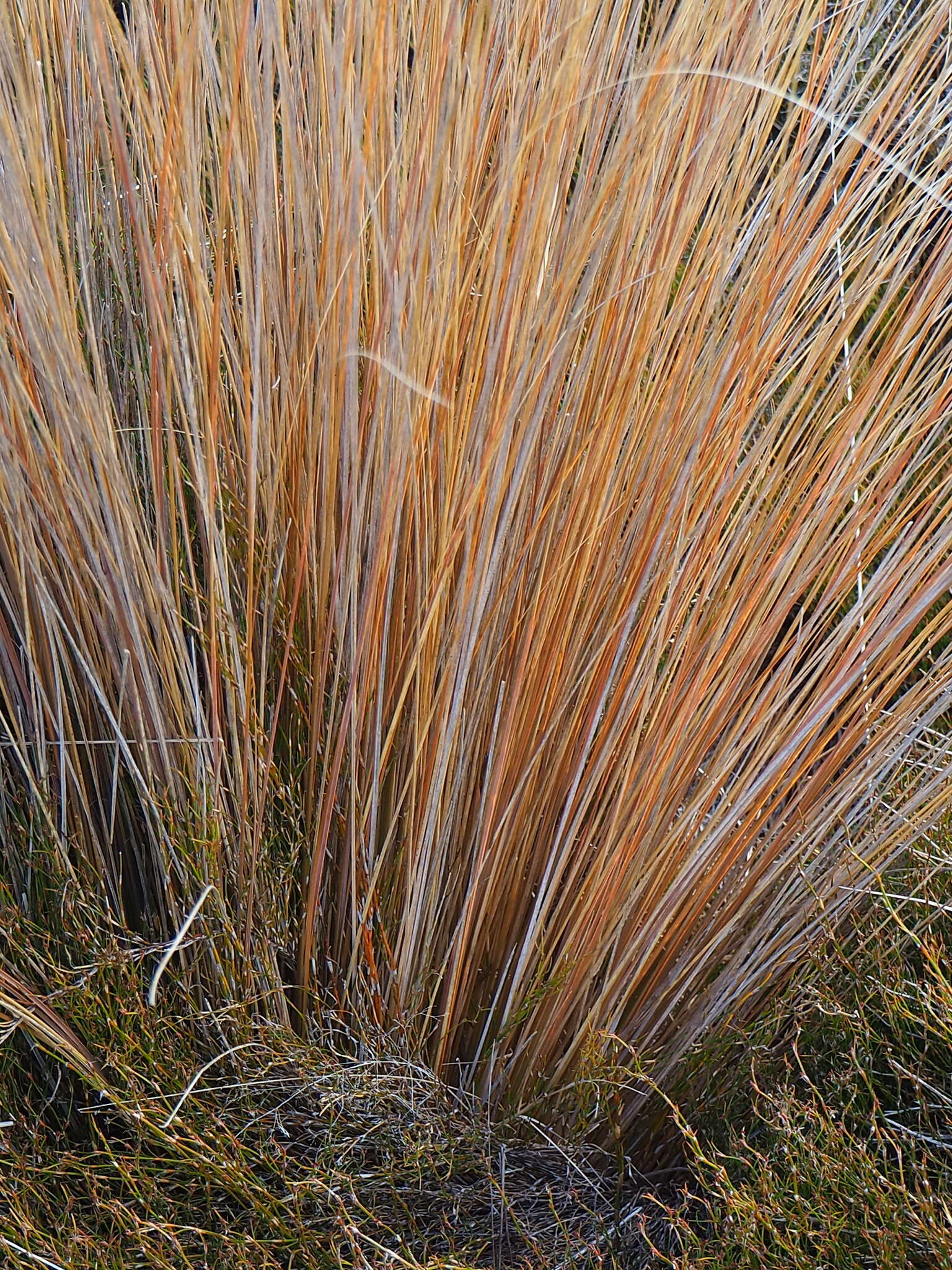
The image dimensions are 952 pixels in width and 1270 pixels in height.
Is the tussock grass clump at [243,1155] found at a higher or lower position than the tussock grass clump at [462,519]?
lower

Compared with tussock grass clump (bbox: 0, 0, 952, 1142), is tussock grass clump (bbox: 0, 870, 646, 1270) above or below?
below

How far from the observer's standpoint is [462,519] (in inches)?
35.1

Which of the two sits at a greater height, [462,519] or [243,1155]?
[462,519]

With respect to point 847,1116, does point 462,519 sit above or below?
above

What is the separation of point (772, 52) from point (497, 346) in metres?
0.40

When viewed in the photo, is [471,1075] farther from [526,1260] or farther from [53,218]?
[53,218]

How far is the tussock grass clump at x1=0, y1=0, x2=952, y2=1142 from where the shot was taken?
925mm

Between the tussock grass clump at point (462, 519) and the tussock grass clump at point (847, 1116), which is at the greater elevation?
the tussock grass clump at point (462, 519)

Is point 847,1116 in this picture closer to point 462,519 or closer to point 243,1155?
point 243,1155

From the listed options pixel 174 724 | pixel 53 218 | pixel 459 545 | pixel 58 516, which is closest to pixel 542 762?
pixel 459 545

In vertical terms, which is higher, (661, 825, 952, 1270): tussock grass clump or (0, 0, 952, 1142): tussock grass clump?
(0, 0, 952, 1142): tussock grass clump

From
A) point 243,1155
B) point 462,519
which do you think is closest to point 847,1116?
point 243,1155

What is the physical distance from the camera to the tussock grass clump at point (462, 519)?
0.92m

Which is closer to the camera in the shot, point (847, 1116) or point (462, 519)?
point (462, 519)
